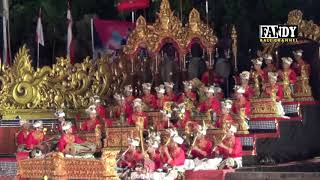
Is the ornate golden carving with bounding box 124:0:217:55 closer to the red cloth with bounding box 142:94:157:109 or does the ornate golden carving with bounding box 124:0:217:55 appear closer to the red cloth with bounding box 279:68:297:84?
the red cloth with bounding box 142:94:157:109

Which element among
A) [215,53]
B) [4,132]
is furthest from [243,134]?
[4,132]

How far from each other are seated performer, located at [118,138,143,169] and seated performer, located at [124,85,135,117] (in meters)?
3.65

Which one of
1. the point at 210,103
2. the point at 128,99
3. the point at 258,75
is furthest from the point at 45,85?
the point at 258,75

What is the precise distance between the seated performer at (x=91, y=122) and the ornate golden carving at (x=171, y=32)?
86.8 inches

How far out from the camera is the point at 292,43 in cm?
2359

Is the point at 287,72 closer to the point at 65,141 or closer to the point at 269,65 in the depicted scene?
the point at 269,65

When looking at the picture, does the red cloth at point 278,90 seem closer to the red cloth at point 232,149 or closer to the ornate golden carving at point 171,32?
the ornate golden carving at point 171,32

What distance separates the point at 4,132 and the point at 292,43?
7.89m

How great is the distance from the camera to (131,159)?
60.5 ft

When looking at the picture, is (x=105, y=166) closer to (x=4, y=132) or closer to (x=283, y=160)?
(x=283, y=160)

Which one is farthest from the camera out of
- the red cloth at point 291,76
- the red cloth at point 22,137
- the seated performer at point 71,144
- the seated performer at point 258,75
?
the red cloth at point 291,76

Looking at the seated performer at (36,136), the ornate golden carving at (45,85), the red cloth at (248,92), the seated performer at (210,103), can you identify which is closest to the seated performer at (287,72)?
the red cloth at (248,92)

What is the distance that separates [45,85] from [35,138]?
2.27m

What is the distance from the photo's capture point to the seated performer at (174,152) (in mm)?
17923
